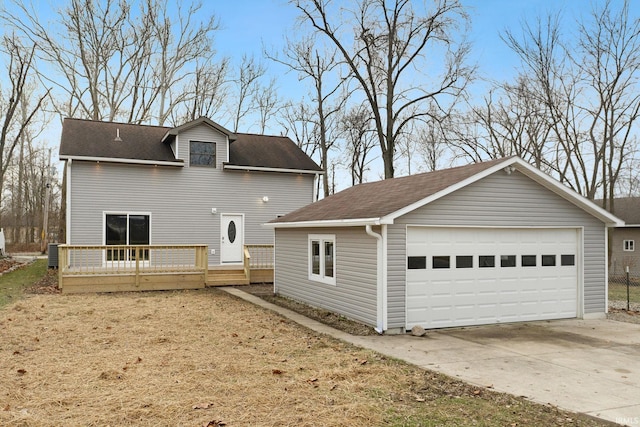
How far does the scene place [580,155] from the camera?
23.6 meters

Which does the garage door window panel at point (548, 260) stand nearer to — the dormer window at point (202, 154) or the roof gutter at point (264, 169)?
the roof gutter at point (264, 169)

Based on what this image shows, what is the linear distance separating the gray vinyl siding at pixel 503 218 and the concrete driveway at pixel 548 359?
32.9 inches

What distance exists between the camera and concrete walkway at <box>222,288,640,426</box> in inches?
212

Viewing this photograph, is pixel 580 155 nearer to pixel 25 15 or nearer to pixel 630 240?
pixel 630 240

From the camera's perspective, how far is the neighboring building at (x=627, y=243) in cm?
2827

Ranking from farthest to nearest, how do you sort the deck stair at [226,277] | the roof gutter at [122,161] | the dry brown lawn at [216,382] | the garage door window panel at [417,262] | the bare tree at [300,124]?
1. the bare tree at [300,124]
2. the roof gutter at [122,161]
3. the deck stair at [226,277]
4. the garage door window panel at [417,262]
5. the dry brown lawn at [216,382]

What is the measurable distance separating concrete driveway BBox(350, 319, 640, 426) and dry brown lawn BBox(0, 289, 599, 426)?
451mm

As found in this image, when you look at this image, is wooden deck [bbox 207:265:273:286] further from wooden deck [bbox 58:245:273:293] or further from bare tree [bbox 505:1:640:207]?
bare tree [bbox 505:1:640:207]

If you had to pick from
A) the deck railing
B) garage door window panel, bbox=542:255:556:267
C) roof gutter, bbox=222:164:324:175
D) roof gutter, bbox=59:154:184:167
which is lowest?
the deck railing

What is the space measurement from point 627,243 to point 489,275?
24562mm

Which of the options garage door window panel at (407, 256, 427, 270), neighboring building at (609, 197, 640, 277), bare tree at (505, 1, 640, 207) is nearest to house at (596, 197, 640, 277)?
neighboring building at (609, 197, 640, 277)

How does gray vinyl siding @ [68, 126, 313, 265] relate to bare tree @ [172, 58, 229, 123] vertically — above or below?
below

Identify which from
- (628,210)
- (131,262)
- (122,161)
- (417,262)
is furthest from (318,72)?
(417,262)

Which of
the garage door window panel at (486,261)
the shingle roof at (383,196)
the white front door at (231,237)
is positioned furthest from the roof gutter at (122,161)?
the garage door window panel at (486,261)
